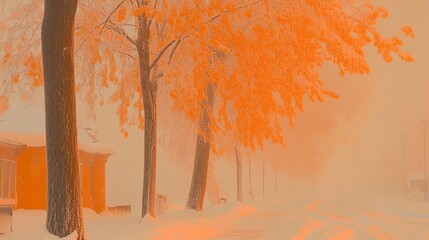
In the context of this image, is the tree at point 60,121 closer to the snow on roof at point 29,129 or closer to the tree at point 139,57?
the tree at point 139,57

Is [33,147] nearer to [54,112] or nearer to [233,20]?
[233,20]

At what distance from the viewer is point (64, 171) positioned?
1272 cm

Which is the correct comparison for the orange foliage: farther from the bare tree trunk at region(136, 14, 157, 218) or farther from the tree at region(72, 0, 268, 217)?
the bare tree trunk at region(136, 14, 157, 218)

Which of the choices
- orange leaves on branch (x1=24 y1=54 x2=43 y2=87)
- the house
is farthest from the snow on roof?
orange leaves on branch (x1=24 y1=54 x2=43 y2=87)

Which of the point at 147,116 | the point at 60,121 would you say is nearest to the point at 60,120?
the point at 60,121

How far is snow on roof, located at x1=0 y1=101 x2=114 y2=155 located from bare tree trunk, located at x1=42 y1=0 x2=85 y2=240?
13903mm

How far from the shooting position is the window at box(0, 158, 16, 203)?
27.5 meters

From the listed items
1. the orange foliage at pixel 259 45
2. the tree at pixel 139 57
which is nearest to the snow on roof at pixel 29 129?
the tree at pixel 139 57

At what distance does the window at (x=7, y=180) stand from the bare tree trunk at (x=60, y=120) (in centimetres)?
1524

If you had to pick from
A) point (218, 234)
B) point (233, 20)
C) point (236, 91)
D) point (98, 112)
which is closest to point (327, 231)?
point (218, 234)

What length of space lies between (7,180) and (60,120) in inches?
642

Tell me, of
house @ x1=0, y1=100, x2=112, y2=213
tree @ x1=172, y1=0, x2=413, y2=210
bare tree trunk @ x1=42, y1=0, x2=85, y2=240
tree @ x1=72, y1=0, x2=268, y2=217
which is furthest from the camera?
house @ x1=0, y1=100, x2=112, y2=213

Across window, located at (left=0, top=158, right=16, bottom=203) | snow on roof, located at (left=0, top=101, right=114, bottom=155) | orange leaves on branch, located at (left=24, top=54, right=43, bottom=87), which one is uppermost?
orange leaves on branch, located at (left=24, top=54, right=43, bottom=87)

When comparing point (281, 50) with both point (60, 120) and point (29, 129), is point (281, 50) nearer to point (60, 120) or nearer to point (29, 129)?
point (60, 120)
